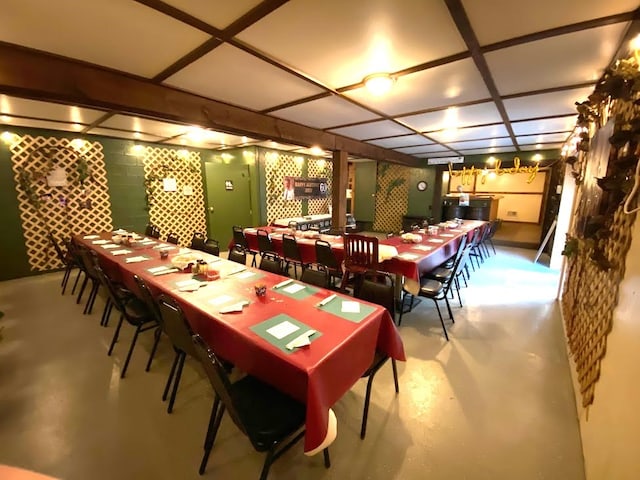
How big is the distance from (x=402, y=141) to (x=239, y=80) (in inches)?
140

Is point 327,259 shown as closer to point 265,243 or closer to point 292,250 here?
point 292,250

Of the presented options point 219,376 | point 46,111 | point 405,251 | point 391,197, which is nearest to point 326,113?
point 405,251

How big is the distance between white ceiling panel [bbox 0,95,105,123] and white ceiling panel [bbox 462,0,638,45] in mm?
3937

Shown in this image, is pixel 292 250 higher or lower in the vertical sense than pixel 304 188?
lower

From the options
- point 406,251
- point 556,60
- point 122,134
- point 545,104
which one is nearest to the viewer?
point 556,60

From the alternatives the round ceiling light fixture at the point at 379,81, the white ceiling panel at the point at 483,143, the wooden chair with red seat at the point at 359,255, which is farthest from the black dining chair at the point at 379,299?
the white ceiling panel at the point at 483,143

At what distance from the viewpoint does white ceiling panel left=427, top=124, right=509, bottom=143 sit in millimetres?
3986

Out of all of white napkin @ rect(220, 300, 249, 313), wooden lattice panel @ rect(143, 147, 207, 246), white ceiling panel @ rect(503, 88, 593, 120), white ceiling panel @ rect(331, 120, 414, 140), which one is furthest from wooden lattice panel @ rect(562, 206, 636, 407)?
wooden lattice panel @ rect(143, 147, 207, 246)

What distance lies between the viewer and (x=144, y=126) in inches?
Result: 157

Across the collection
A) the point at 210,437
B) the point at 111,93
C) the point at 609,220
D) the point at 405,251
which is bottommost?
the point at 210,437

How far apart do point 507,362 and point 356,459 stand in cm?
162

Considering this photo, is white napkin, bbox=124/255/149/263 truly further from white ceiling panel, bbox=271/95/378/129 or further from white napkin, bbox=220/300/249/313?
white ceiling panel, bbox=271/95/378/129

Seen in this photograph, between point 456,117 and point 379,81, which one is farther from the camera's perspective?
point 456,117

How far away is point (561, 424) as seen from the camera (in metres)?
1.67
